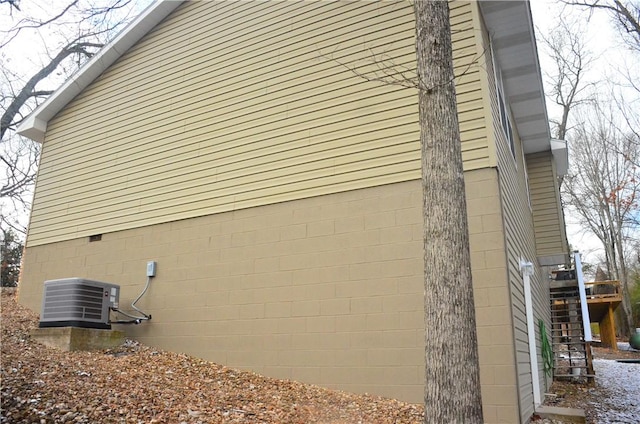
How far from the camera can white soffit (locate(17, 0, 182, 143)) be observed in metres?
8.91

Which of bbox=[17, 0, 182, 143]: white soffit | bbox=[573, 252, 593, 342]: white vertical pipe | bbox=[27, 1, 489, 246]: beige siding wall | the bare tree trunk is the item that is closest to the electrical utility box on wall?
bbox=[27, 1, 489, 246]: beige siding wall

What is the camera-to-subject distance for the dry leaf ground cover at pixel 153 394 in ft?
13.9

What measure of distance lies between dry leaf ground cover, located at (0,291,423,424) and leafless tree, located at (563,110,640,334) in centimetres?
2270

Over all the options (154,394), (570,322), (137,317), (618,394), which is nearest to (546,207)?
(570,322)

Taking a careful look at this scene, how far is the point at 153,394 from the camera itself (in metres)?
4.96

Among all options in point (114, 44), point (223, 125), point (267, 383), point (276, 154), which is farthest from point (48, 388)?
point (114, 44)

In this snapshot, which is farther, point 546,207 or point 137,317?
point 546,207

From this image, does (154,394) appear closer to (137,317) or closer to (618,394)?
(137,317)

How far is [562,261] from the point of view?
10.9 m

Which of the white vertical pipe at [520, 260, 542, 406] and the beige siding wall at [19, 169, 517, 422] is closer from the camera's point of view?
the beige siding wall at [19, 169, 517, 422]

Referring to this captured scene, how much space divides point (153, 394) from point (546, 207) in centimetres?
903

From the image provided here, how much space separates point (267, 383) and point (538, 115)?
6934 mm

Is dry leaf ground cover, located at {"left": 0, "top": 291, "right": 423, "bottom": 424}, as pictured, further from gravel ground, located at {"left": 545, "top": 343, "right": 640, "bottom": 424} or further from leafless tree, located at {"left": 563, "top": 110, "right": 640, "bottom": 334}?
leafless tree, located at {"left": 563, "top": 110, "right": 640, "bottom": 334}

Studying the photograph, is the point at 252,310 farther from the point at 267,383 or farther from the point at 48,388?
the point at 48,388
